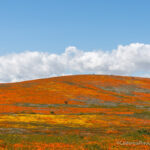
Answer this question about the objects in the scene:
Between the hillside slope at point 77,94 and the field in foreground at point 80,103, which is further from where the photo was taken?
the hillside slope at point 77,94

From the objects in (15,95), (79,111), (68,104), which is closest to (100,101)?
(68,104)

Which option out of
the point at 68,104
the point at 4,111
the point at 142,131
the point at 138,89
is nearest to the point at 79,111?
the point at 68,104

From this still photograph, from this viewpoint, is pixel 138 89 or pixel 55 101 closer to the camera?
pixel 55 101

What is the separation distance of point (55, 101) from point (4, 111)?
25.6m

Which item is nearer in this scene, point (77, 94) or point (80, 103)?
point (80, 103)

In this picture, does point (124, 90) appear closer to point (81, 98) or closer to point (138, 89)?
point (138, 89)

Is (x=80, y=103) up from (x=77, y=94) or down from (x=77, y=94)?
down

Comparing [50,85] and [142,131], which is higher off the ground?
[50,85]

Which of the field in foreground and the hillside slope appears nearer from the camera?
the field in foreground

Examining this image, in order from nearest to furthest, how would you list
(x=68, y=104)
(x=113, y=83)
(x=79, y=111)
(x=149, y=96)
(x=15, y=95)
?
(x=79, y=111), (x=68, y=104), (x=15, y=95), (x=149, y=96), (x=113, y=83)

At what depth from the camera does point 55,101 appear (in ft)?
309

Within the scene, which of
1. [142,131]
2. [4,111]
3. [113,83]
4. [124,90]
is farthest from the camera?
[113,83]

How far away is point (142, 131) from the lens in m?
34.1

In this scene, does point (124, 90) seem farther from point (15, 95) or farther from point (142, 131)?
point (142, 131)
